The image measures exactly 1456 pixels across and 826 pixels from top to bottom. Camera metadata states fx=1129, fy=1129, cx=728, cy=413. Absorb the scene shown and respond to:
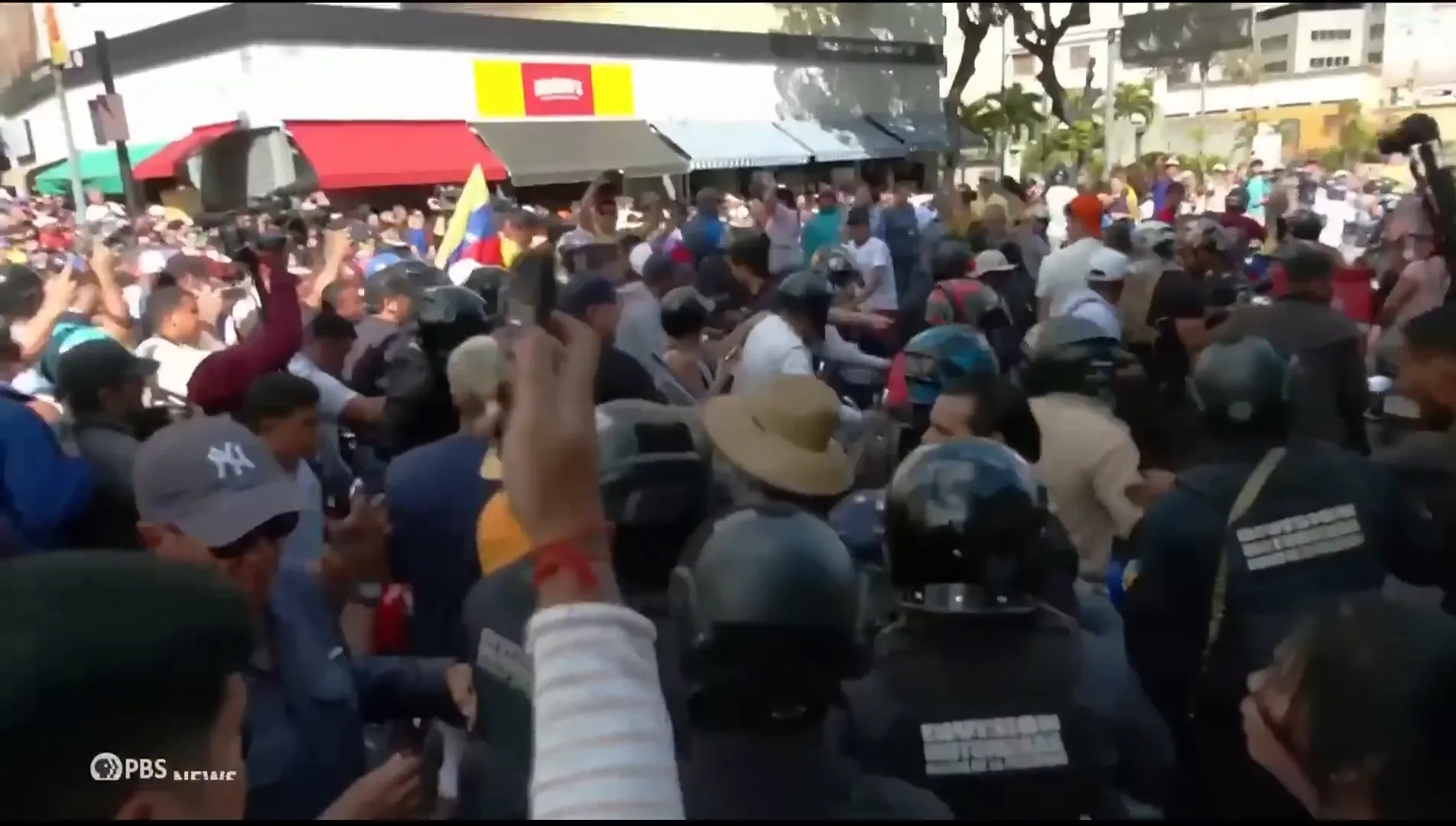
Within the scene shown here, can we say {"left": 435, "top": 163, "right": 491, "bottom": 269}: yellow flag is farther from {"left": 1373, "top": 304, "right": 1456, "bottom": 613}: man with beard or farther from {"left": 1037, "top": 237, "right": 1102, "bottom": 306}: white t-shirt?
{"left": 1373, "top": 304, "right": 1456, "bottom": 613}: man with beard

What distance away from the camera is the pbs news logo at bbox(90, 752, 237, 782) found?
949mm

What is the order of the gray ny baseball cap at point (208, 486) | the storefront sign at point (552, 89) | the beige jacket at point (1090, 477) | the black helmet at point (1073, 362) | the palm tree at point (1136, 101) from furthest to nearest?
the palm tree at point (1136, 101), the storefront sign at point (552, 89), the black helmet at point (1073, 362), the beige jacket at point (1090, 477), the gray ny baseball cap at point (208, 486)

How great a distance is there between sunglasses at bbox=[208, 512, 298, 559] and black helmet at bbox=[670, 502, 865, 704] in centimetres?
86

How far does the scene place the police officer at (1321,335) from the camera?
384cm

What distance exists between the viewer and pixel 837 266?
239 inches

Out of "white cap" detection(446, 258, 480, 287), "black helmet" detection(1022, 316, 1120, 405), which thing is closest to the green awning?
"white cap" detection(446, 258, 480, 287)

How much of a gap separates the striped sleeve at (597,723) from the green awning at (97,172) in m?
16.2

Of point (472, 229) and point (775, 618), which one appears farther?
point (472, 229)

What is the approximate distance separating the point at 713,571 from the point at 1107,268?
14.1ft

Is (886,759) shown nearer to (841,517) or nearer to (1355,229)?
(841,517)

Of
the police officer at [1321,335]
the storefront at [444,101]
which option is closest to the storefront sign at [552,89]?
the storefront at [444,101]

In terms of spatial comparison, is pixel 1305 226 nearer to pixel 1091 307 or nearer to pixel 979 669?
pixel 1091 307

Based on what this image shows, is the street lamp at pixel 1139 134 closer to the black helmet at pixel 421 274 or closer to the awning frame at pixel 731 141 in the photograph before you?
the awning frame at pixel 731 141

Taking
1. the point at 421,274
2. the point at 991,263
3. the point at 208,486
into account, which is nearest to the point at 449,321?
the point at 421,274
